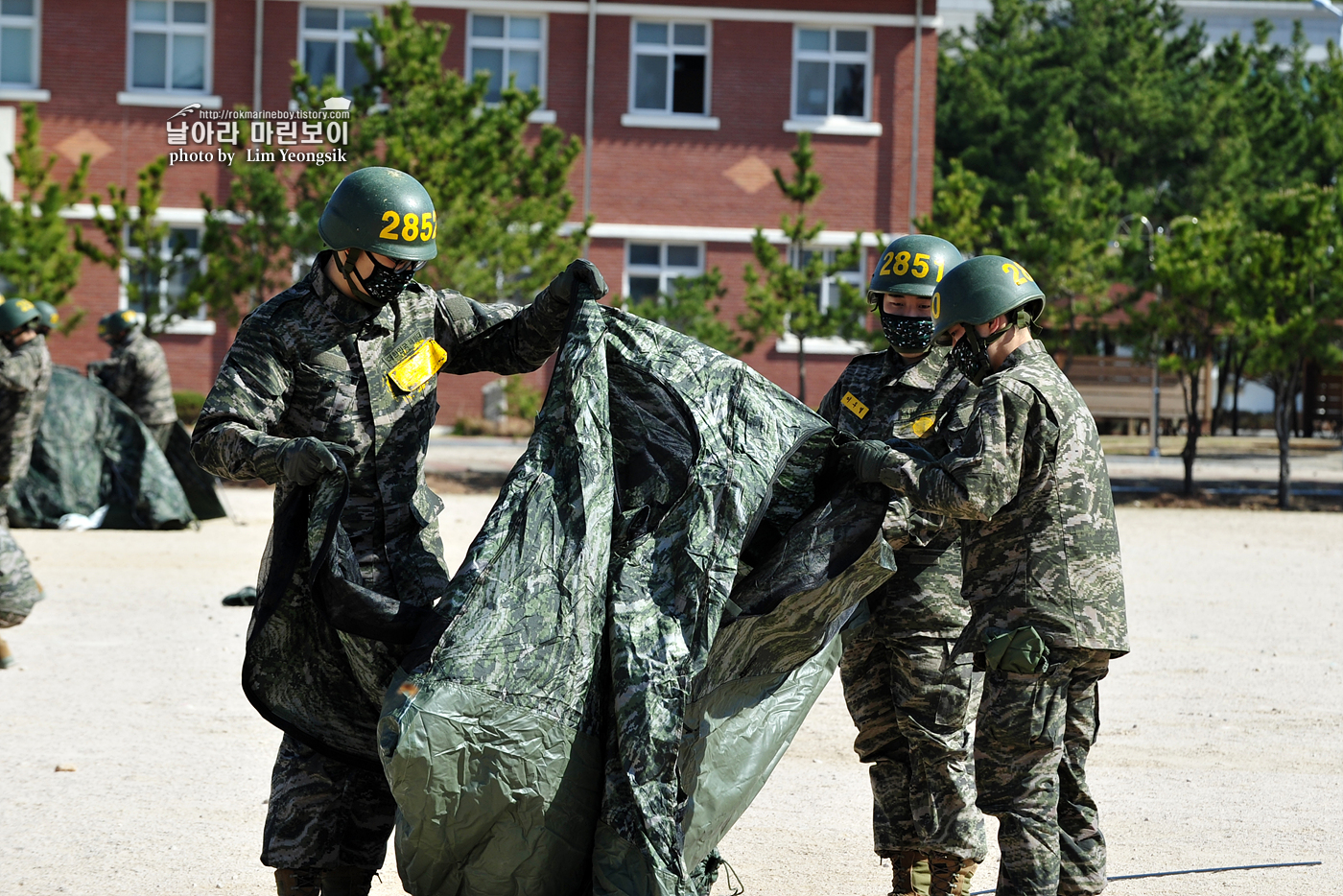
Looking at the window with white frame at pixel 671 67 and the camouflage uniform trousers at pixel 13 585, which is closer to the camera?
the camouflage uniform trousers at pixel 13 585

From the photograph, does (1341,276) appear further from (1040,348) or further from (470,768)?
(470,768)

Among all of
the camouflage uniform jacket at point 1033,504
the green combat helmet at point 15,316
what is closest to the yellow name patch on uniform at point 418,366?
the camouflage uniform jacket at point 1033,504

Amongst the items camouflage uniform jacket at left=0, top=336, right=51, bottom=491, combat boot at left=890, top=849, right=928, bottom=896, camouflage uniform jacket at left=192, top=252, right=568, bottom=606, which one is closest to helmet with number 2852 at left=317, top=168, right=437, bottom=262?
camouflage uniform jacket at left=192, top=252, right=568, bottom=606

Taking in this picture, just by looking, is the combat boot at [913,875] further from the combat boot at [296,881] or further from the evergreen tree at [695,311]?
the evergreen tree at [695,311]

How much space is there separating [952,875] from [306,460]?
2464 mm

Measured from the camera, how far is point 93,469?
14.3 metres

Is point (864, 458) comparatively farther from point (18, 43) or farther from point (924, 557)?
point (18, 43)

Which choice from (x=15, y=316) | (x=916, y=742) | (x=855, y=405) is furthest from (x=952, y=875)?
(x=15, y=316)

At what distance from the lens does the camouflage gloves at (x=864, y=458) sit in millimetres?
4320

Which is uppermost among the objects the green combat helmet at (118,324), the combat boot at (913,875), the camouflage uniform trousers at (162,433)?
the green combat helmet at (118,324)

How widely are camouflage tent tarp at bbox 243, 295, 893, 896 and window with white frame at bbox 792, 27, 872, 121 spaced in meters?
24.4

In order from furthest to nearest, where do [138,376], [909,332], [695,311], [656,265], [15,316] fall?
[656,265] < [695,311] < [138,376] < [15,316] < [909,332]

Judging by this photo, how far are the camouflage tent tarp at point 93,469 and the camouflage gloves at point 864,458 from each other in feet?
36.7

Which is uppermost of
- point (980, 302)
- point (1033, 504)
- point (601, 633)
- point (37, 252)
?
point (37, 252)
